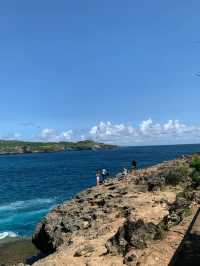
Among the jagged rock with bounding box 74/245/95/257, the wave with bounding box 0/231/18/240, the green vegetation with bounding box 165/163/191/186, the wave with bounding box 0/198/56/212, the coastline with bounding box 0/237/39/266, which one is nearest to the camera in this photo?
the jagged rock with bounding box 74/245/95/257

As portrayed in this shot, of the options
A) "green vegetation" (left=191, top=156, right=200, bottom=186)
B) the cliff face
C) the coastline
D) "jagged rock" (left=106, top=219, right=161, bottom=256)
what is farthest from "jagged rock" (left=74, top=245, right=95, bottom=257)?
"green vegetation" (left=191, top=156, right=200, bottom=186)

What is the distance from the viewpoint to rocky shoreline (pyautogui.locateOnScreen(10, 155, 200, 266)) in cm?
1861

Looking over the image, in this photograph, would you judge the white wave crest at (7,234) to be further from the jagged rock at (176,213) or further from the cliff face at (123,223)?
the jagged rock at (176,213)

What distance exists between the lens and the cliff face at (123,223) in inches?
733

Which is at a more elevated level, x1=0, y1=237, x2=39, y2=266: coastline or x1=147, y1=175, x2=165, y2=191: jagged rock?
x1=147, y1=175, x2=165, y2=191: jagged rock

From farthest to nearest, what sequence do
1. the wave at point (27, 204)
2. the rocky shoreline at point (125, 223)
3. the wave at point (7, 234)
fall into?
the wave at point (27, 204) < the wave at point (7, 234) < the rocky shoreline at point (125, 223)

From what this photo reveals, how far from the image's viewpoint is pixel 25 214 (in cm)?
5088

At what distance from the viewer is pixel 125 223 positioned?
796 inches

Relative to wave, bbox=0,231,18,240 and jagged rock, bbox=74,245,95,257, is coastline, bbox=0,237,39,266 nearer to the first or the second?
wave, bbox=0,231,18,240

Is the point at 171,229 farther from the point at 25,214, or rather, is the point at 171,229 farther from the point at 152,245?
the point at 25,214

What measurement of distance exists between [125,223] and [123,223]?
10.6 feet

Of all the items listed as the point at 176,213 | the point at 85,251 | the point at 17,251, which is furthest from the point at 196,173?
the point at 85,251

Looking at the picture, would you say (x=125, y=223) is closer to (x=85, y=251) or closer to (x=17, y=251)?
(x=85, y=251)

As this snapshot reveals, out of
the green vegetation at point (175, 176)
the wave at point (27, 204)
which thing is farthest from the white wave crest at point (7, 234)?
the green vegetation at point (175, 176)
